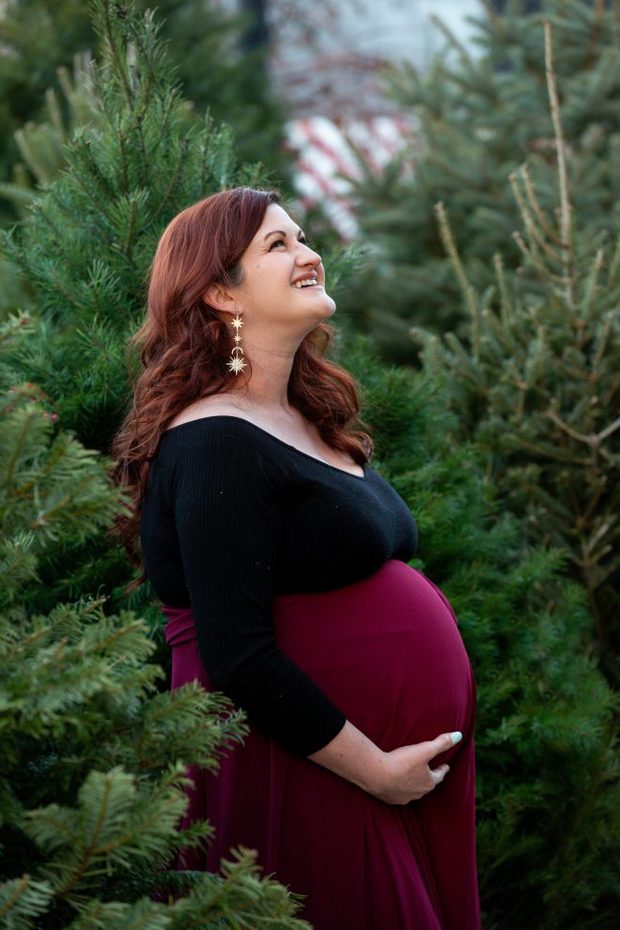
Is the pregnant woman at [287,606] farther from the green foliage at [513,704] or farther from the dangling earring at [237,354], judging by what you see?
the green foliage at [513,704]

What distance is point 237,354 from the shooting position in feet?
8.25

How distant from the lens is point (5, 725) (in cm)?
156

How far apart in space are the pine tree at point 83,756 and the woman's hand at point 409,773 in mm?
560

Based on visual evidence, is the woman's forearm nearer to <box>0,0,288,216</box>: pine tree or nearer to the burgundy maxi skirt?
the burgundy maxi skirt

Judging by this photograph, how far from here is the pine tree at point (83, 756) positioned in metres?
1.51

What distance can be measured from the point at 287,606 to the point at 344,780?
0.35 metres

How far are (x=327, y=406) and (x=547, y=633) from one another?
1.07 m

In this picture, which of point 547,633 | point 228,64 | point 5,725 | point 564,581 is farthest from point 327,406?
point 228,64

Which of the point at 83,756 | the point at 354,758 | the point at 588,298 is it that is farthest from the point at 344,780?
the point at 588,298

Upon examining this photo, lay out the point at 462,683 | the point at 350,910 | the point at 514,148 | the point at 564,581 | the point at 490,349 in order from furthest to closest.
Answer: the point at 514,148
the point at 490,349
the point at 564,581
the point at 462,683
the point at 350,910

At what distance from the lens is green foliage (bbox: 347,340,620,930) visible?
3180mm

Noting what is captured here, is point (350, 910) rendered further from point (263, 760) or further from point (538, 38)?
point (538, 38)

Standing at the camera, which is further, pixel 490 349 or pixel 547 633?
pixel 490 349

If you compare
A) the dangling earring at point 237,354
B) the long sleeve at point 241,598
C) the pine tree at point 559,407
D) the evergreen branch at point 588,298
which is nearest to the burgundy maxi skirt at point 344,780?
the long sleeve at point 241,598
